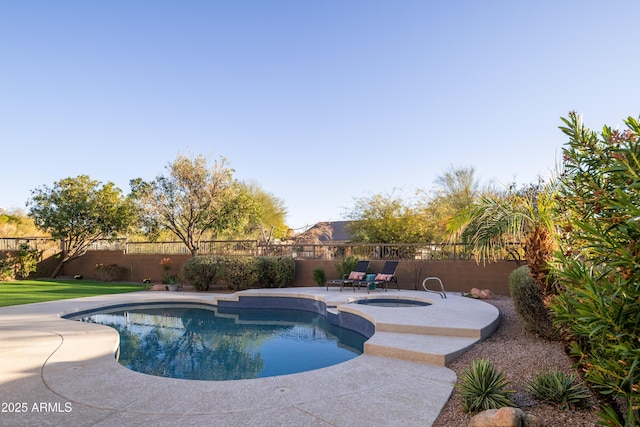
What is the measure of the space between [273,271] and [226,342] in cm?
725

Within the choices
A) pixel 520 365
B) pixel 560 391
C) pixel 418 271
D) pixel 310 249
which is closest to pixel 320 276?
pixel 310 249

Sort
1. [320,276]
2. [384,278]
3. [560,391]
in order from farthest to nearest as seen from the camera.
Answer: [320,276]
[384,278]
[560,391]

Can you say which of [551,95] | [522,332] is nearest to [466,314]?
[522,332]

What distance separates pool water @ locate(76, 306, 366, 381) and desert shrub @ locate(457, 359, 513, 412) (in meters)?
2.88

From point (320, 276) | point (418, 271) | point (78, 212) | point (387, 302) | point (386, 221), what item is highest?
point (78, 212)

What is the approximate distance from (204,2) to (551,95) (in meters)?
13.9

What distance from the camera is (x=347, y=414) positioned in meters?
3.67

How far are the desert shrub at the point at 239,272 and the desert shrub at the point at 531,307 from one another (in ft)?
33.9

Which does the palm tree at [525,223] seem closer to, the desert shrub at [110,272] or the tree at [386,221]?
the tree at [386,221]

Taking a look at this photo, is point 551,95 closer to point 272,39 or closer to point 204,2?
point 272,39

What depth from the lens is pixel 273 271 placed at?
1520 centimetres

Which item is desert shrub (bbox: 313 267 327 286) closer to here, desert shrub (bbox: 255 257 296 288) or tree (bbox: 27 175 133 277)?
desert shrub (bbox: 255 257 296 288)

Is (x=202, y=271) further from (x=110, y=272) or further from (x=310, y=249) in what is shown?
(x=110, y=272)

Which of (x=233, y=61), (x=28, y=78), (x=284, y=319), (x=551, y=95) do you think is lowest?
(x=284, y=319)
